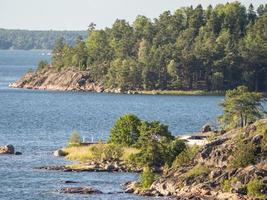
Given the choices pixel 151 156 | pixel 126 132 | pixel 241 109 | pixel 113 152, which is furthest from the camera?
pixel 241 109

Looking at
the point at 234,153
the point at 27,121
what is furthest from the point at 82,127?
the point at 234,153

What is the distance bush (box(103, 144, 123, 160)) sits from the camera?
124m

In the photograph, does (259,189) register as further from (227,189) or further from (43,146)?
(43,146)

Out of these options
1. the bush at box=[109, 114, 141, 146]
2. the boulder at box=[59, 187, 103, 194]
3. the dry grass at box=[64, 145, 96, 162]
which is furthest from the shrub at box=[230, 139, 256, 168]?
the dry grass at box=[64, 145, 96, 162]

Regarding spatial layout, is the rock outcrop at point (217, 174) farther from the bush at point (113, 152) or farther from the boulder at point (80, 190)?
the bush at point (113, 152)

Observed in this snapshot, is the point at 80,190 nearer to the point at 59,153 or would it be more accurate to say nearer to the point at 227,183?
the point at 227,183

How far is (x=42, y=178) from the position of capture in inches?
4459

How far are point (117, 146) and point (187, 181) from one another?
75.4 ft

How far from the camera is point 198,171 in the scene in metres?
105

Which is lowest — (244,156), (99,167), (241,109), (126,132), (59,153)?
(99,167)

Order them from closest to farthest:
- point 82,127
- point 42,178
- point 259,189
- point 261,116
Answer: point 259,189, point 42,178, point 261,116, point 82,127

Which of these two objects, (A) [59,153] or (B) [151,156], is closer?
(B) [151,156]

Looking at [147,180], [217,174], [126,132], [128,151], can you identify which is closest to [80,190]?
[147,180]

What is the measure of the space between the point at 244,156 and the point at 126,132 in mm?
27616
